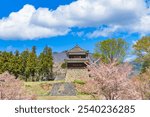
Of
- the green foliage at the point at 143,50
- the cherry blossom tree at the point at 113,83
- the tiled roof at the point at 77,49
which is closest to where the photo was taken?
the cherry blossom tree at the point at 113,83

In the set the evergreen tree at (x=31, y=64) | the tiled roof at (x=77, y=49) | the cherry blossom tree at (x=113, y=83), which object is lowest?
the cherry blossom tree at (x=113, y=83)

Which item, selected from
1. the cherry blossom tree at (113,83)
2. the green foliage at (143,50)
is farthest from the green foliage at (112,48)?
the cherry blossom tree at (113,83)

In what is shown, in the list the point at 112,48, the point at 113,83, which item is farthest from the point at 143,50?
the point at 113,83

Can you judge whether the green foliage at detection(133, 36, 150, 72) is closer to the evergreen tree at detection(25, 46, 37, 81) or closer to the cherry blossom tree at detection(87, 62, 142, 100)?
the evergreen tree at detection(25, 46, 37, 81)

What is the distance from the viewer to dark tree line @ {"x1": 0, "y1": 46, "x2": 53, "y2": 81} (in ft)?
195

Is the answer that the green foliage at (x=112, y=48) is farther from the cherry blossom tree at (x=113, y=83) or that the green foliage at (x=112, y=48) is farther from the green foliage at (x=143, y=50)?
the cherry blossom tree at (x=113, y=83)

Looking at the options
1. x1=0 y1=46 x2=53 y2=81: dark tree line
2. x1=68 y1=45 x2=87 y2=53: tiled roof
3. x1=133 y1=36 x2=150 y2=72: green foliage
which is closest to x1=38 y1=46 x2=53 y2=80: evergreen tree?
x1=0 y1=46 x2=53 y2=81: dark tree line

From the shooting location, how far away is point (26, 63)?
2477 inches

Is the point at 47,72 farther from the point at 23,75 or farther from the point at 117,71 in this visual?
the point at 117,71

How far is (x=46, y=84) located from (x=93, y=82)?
3782 centimetres

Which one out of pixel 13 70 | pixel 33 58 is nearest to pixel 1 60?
pixel 13 70

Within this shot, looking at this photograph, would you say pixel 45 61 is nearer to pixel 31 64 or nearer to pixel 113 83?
pixel 31 64

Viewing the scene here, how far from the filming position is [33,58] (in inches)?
2493

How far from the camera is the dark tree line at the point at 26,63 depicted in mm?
59406
